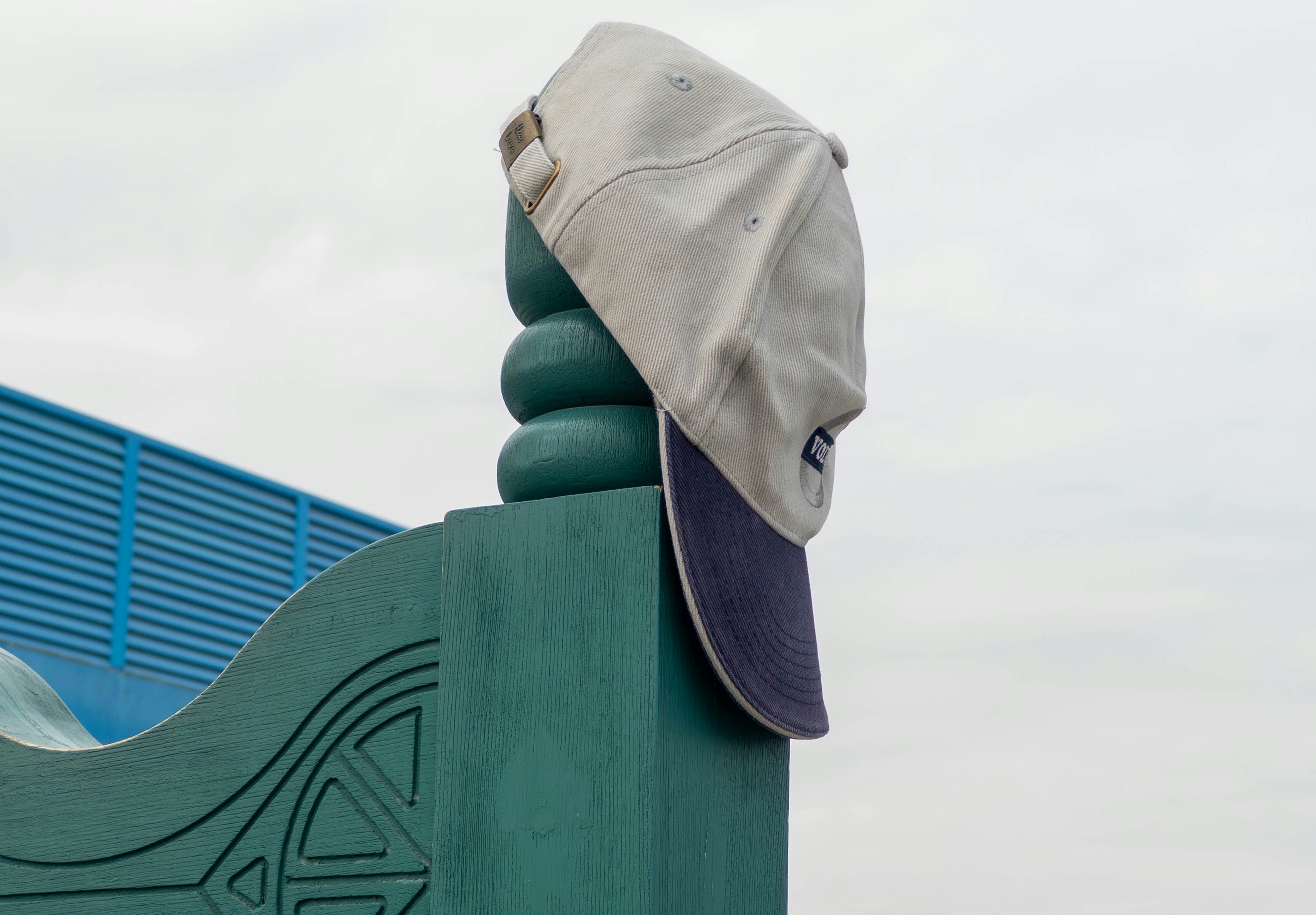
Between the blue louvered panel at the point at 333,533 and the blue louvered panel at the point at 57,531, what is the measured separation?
A: 1587 millimetres

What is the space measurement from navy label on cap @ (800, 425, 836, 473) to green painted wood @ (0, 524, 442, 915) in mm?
415

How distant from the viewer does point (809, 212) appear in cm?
135

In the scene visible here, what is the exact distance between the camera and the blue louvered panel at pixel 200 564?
7.45 m

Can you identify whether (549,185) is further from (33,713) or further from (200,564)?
(200,564)

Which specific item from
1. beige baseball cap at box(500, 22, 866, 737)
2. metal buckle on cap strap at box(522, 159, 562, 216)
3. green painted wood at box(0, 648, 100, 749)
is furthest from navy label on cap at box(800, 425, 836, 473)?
green painted wood at box(0, 648, 100, 749)

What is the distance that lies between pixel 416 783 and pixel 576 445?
403mm

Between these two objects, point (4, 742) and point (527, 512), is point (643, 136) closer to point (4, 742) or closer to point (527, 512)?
point (527, 512)

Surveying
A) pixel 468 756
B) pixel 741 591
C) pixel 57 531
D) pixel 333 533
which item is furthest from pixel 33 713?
pixel 333 533

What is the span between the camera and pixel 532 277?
1396mm

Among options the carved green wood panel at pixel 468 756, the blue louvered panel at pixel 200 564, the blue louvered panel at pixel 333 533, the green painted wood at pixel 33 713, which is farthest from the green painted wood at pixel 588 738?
the blue louvered panel at pixel 333 533

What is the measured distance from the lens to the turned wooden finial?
129 cm

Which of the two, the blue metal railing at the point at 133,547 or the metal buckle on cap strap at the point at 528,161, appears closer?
A: the metal buckle on cap strap at the point at 528,161

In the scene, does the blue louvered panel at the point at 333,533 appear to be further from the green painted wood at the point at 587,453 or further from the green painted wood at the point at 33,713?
the green painted wood at the point at 587,453

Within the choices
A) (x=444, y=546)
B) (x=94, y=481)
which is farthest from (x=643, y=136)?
(x=94, y=481)
